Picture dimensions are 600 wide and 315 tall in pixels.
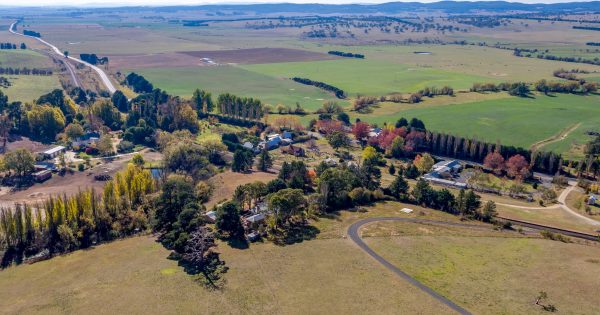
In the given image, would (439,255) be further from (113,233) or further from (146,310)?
(113,233)

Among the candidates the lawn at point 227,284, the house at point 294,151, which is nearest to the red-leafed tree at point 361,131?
the house at point 294,151

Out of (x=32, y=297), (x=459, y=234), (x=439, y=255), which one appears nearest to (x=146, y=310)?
(x=32, y=297)

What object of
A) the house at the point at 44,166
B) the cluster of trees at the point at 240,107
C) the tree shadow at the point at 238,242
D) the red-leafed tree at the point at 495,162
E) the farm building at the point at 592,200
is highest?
the cluster of trees at the point at 240,107

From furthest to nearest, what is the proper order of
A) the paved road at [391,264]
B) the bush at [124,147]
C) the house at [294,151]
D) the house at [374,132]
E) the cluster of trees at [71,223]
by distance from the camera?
the house at [374,132]
the house at [294,151]
the bush at [124,147]
the cluster of trees at [71,223]
the paved road at [391,264]

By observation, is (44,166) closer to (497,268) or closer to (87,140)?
(87,140)

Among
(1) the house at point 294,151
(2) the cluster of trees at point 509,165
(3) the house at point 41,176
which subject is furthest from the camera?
(1) the house at point 294,151

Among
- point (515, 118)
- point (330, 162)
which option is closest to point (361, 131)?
point (330, 162)

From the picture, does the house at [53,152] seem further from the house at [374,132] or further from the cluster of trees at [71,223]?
the house at [374,132]

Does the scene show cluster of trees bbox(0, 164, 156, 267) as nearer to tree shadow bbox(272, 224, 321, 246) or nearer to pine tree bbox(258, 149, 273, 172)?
tree shadow bbox(272, 224, 321, 246)
